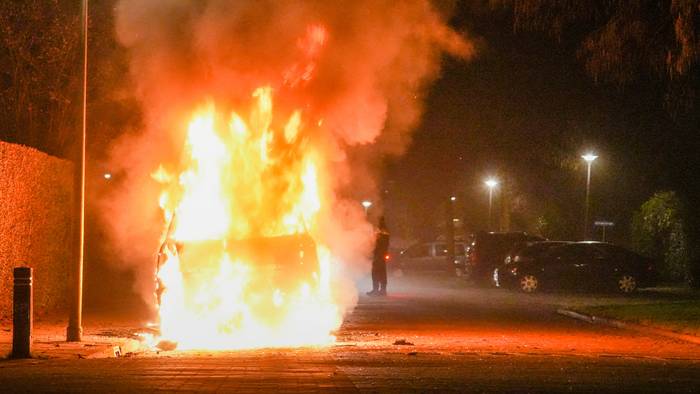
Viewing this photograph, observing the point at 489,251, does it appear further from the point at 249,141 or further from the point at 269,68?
the point at 249,141

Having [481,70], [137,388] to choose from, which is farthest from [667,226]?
[137,388]

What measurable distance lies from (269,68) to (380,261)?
10764 mm

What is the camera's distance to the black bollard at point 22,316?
1381 centimetres

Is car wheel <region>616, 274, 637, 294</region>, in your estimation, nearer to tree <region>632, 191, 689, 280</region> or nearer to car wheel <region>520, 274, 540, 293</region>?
car wheel <region>520, 274, 540, 293</region>

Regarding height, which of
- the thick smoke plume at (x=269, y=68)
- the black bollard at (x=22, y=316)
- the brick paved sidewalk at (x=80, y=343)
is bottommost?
the brick paved sidewalk at (x=80, y=343)

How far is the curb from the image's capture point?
1830cm

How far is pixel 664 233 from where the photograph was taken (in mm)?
36000

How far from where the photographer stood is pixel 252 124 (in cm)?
1886

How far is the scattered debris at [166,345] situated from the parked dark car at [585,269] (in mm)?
16905

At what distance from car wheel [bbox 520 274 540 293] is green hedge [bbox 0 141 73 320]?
14727 millimetres

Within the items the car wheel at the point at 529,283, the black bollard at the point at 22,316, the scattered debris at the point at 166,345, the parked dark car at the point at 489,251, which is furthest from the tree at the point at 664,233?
the black bollard at the point at 22,316

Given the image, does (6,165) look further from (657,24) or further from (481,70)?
(481,70)

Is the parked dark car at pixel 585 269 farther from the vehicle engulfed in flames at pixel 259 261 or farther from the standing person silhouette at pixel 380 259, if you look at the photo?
the vehicle engulfed in flames at pixel 259 261

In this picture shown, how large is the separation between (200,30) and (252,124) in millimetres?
2776
